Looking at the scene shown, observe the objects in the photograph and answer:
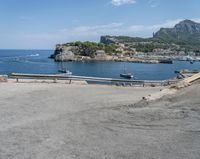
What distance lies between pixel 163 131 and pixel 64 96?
378 inches

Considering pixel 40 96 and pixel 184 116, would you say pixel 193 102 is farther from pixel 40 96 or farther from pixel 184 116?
pixel 40 96

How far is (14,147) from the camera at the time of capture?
10312 millimetres

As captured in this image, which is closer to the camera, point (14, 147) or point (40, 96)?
point (14, 147)

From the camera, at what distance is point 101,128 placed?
40.4 feet

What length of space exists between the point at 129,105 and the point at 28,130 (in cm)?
545

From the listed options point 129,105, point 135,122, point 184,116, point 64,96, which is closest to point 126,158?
point 135,122

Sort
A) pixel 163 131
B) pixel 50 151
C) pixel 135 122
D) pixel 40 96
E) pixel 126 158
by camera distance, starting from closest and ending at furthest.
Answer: pixel 126 158 < pixel 50 151 < pixel 163 131 < pixel 135 122 < pixel 40 96

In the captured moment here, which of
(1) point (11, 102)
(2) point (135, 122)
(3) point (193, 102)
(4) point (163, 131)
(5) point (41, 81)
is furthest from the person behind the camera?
(5) point (41, 81)

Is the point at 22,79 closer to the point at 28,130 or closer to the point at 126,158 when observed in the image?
the point at 28,130

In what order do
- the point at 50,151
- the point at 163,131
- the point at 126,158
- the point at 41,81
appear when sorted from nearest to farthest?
the point at 126,158
the point at 50,151
the point at 163,131
the point at 41,81

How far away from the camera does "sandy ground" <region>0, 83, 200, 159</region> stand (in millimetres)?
9836

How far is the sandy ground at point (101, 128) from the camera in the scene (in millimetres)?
9836

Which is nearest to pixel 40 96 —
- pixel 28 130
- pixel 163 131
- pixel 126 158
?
pixel 28 130

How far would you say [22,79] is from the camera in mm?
29500
